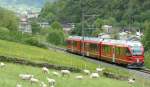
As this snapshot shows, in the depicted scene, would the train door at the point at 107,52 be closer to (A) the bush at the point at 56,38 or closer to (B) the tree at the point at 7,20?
(B) the tree at the point at 7,20

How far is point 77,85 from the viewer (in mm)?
19109

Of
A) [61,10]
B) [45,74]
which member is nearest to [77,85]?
[45,74]

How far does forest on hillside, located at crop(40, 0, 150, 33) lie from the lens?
13300cm

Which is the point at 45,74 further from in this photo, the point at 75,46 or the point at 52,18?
the point at 52,18

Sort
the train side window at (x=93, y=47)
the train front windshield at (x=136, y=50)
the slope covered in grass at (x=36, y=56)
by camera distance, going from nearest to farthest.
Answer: the slope covered in grass at (x=36, y=56), the train front windshield at (x=136, y=50), the train side window at (x=93, y=47)

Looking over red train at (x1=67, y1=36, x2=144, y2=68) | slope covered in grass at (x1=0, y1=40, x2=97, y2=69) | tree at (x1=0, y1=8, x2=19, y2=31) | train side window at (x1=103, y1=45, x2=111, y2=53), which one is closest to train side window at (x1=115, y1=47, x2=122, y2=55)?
red train at (x1=67, y1=36, x2=144, y2=68)

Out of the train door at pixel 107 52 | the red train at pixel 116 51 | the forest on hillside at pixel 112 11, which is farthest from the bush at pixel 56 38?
the train door at pixel 107 52

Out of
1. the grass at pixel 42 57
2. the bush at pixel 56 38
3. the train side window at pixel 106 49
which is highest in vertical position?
the grass at pixel 42 57

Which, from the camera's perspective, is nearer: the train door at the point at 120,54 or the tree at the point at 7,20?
the train door at the point at 120,54

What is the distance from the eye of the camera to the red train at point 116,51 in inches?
1961

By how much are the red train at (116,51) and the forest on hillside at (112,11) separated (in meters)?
64.1

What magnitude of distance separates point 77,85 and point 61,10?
138 m

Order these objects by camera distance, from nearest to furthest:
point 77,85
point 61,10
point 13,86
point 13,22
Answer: point 13,86 < point 77,85 < point 13,22 < point 61,10

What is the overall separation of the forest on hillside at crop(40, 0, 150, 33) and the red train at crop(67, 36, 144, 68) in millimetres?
64120
